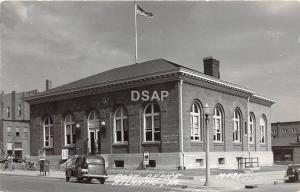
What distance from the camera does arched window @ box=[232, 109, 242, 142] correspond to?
139 ft

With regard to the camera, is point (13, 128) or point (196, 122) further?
point (13, 128)

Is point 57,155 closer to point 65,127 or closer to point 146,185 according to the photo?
point 65,127

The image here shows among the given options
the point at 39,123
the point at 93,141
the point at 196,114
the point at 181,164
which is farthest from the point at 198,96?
the point at 39,123

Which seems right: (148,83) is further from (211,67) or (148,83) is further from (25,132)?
(25,132)

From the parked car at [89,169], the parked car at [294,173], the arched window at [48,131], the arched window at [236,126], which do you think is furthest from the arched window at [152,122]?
the arched window at [48,131]

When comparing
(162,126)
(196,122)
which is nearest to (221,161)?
(196,122)

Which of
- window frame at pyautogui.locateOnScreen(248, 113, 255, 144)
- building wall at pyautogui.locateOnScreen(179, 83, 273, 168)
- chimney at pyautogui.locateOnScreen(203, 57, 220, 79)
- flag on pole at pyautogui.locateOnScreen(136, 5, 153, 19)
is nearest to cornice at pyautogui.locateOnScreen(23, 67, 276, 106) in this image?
building wall at pyautogui.locateOnScreen(179, 83, 273, 168)

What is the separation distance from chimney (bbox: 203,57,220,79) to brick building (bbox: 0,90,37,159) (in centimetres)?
3857

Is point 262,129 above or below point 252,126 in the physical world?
below

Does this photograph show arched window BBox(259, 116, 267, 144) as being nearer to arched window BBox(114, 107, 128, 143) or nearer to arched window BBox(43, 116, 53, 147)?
arched window BBox(114, 107, 128, 143)

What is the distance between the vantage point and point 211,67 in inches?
1597

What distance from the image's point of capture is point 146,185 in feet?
82.3

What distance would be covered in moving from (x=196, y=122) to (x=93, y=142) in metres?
9.32

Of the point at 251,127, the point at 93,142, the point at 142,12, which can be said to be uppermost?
the point at 142,12
